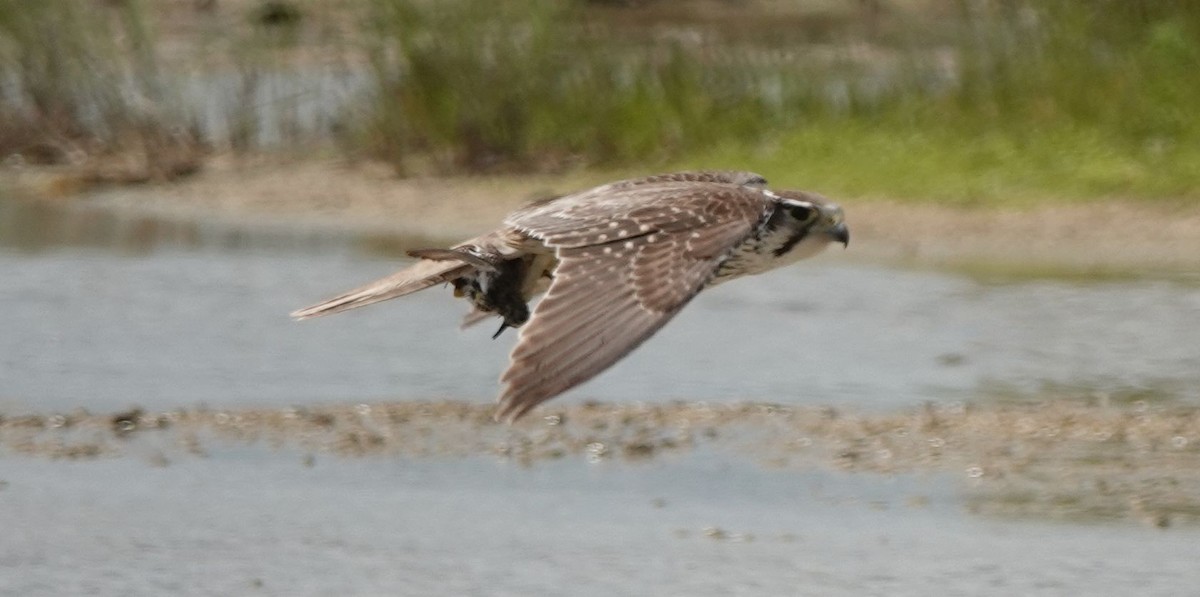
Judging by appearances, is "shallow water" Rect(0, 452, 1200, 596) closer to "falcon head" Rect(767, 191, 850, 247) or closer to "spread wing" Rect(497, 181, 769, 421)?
"falcon head" Rect(767, 191, 850, 247)

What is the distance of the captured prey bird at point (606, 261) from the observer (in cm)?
559

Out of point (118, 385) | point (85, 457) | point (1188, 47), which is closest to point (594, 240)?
point (85, 457)

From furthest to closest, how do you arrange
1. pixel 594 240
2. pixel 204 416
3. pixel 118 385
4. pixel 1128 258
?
pixel 1128 258
pixel 118 385
pixel 204 416
pixel 594 240

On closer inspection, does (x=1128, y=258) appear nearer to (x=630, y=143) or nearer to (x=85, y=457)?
(x=630, y=143)

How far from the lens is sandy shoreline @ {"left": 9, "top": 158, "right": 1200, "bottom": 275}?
42.4ft

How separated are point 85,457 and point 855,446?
266 centimetres

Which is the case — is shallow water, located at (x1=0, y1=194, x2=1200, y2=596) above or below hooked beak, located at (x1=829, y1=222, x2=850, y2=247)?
below

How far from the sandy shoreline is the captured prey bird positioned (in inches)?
240

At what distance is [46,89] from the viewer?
1688 centimetres

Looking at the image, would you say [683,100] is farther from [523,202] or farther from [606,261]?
[606,261]

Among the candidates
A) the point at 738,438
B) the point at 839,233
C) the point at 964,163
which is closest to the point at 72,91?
the point at 964,163

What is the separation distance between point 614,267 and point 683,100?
10.0 metres

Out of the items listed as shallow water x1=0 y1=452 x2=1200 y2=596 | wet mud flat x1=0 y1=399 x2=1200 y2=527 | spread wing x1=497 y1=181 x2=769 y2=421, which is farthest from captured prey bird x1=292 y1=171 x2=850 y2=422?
wet mud flat x1=0 y1=399 x2=1200 y2=527

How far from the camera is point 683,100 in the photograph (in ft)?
52.5
